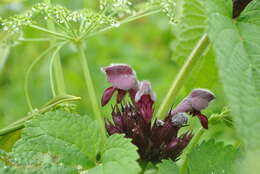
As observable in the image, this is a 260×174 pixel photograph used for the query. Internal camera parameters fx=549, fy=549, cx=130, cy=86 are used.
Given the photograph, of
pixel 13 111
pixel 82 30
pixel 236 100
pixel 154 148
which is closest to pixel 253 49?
pixel 236 100

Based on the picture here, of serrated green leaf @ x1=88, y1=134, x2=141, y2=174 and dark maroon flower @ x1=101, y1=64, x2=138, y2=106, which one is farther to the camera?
dark maroon flower @ x1=101, y1=64, x2=138, y2=106

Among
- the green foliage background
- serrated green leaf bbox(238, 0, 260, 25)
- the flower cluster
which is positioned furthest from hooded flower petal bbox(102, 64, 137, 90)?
serrated green leaf bbox(238, 0, 260, 25)

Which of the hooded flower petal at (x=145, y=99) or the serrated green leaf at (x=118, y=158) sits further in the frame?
the hooded flower petal at (x=145, y=99)

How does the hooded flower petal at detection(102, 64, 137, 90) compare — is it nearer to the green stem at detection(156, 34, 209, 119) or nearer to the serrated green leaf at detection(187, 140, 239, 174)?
the green stem at detection(156, 34, 209, 119)

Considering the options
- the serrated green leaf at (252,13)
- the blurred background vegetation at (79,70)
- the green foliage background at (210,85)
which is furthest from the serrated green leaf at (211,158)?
the blurred background vegetation at (79,70)

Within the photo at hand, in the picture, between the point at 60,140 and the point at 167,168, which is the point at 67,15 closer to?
the point at 60,140

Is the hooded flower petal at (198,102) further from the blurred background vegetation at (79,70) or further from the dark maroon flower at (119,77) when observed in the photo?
the blurred background vegetation at (79,70)

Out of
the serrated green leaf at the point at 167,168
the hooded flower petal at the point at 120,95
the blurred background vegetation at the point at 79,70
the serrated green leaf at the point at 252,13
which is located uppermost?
the blurred background vegetation at the point at 79,70

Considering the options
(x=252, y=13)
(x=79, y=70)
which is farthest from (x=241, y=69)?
(x=79, y=70)

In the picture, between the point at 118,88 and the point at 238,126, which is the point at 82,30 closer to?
the point at 118,88
